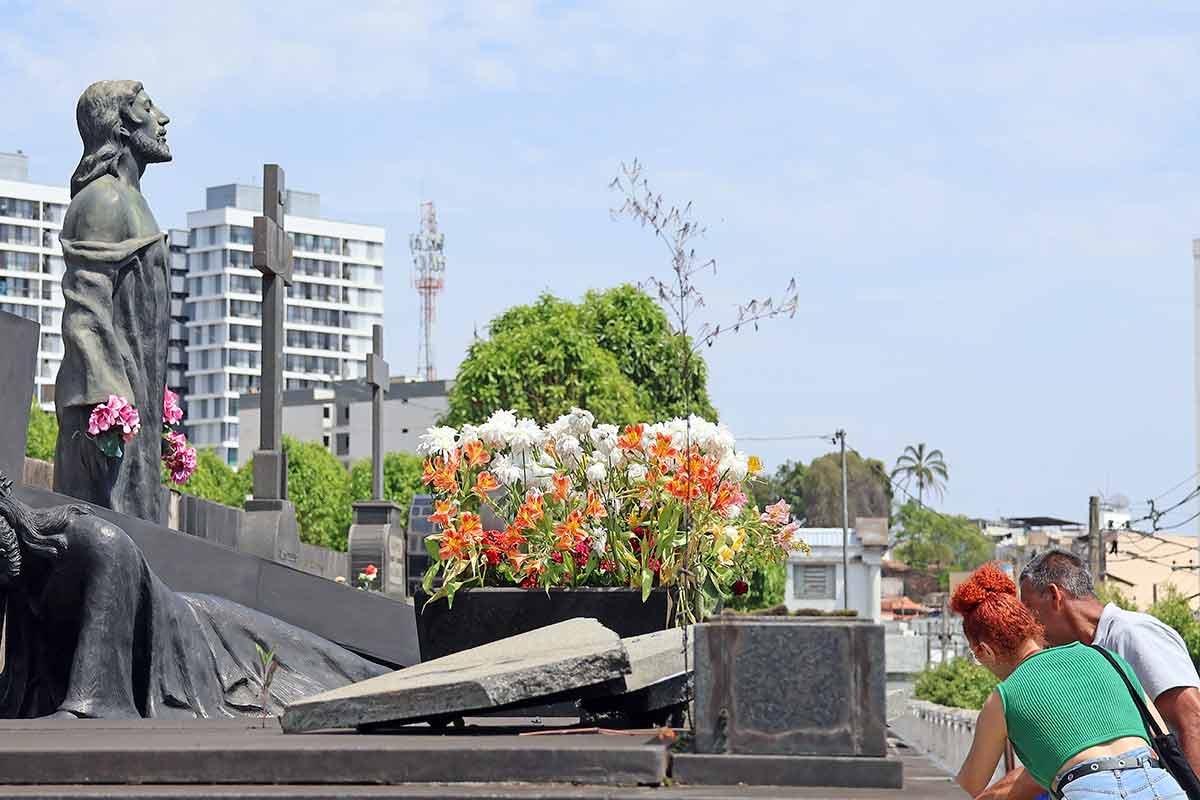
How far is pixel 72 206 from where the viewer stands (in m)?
12.1

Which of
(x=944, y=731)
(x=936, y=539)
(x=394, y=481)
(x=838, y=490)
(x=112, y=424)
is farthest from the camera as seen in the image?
(x=936, y=539)

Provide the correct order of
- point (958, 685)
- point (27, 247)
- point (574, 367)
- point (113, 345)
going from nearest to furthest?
point (113, 345), point (958, 685), point (574, 367), point (27, 247)

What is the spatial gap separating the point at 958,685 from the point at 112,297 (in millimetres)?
22461

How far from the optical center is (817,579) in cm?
8081

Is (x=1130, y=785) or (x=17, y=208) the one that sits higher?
(x=17, y=208)

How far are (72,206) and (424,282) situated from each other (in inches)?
4309

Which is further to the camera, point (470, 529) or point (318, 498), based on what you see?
point (318, 498)

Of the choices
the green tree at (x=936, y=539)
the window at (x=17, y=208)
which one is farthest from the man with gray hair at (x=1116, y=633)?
the window at (x=17, y=208)

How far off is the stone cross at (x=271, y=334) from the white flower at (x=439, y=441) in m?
9.73

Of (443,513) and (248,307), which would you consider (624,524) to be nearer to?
(443,513)

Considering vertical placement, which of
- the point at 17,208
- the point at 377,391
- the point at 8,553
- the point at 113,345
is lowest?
the point at 8,553

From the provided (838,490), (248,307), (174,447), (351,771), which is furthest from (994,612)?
(248,307)

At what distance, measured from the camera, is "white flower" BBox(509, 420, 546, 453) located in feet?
25.7

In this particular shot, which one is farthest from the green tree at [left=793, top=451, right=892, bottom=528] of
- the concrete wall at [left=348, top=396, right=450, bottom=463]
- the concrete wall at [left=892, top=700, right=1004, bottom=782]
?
the concrete wall at [left=892, top=700, right=1004, bottom=782]
